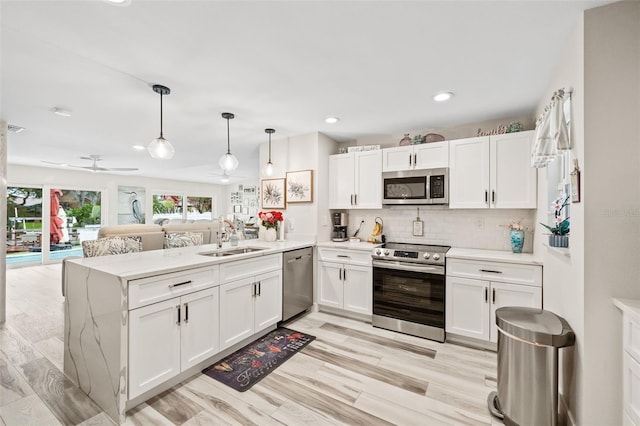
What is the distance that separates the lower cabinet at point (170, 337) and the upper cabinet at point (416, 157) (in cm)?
253

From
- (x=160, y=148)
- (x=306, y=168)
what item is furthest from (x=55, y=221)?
(x=306, y=168)

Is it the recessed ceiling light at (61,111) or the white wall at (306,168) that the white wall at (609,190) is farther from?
the recessed ceiling light at (61,111)

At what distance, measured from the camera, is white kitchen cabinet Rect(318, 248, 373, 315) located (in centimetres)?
332

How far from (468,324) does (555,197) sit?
1.42 metres

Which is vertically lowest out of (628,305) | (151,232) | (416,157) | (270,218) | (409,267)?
(409,267)

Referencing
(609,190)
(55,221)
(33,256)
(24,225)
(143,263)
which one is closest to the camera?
(609,190)

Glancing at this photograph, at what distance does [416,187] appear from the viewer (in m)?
3.34

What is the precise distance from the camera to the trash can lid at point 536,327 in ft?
5.24

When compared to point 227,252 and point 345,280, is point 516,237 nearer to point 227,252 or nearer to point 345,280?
point 345,280

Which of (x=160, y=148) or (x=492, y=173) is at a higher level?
(x=160, y=148)

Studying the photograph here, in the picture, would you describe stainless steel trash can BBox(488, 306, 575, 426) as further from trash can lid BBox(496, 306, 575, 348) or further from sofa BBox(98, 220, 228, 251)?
sofa BBox(98, 220, 228, 251)

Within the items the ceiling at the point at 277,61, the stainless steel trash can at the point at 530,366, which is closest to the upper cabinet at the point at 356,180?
the ceiling at the point at 277,61

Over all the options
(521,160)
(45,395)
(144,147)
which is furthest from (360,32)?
(144,147)

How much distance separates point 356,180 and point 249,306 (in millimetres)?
2101
